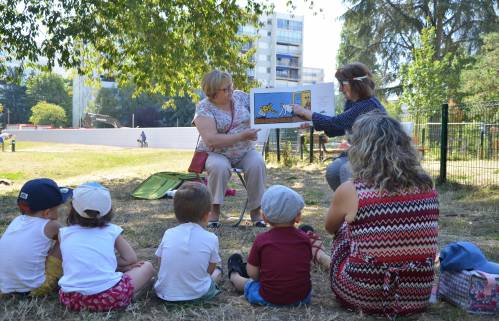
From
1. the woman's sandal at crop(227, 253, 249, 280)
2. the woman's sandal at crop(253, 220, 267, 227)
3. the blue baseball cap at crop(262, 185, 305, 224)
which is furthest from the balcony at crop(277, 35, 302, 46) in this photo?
the blue baseball cap at crop(262, 185, 305, 224)

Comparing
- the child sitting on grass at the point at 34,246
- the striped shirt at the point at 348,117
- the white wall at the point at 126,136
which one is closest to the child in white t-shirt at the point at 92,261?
the child sitting on grass at the point at 34,246

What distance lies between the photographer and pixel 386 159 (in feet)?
8.06

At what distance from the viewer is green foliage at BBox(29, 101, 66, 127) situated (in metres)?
74.0

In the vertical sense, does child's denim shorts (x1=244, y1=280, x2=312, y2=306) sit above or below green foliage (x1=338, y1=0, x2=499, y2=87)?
below

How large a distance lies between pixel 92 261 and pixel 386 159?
5.11ft

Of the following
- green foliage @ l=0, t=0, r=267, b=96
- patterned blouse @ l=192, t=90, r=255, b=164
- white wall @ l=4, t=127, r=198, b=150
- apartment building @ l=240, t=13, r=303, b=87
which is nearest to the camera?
patterned blouse @ l=192, t=90, r=255, b=164

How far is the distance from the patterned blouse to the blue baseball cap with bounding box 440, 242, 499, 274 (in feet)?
8.38

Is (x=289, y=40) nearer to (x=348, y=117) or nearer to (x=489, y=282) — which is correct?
(x=348, y=117)

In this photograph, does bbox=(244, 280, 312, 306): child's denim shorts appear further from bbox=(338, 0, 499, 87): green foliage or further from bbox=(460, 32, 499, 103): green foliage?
bbox=(338, 0, 499, 87): green foliage

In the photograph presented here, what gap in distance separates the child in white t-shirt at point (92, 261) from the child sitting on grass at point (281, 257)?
0.68m

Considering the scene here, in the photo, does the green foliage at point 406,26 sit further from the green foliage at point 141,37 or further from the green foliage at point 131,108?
the green foliage at point 131,108

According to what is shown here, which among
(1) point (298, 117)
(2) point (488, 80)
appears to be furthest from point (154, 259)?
(2) point (488, 80)

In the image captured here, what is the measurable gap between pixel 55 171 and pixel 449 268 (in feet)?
40.7

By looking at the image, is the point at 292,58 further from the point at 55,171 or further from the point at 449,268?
the point at 449,268
